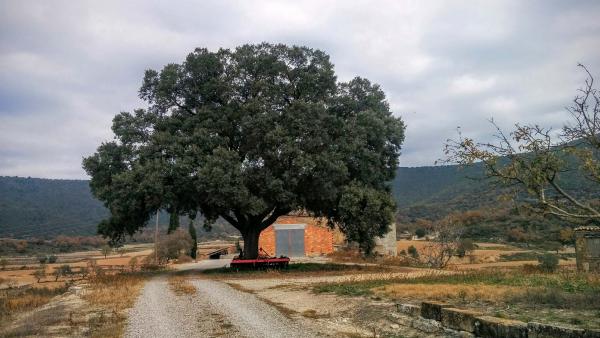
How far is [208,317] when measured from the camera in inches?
473

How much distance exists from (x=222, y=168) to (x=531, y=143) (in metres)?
16.4

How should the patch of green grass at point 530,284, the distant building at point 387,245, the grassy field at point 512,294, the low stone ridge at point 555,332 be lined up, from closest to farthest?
the low stone ridge at point 555,332 → the grassy field at point 512,294 → the patch of green grass at point 530,284 → the distant building at point 387,245

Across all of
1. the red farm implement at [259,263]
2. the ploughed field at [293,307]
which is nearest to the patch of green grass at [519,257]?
the red farm implement at [259,263]

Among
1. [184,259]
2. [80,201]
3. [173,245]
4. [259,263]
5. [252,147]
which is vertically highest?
[80,201]

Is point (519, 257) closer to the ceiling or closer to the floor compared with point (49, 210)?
closer to the floor

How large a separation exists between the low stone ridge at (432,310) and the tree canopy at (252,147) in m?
13.8

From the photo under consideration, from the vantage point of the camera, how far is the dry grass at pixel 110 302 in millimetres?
10973

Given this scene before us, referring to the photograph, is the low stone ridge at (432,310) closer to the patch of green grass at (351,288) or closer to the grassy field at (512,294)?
the grassy field at (512,294)

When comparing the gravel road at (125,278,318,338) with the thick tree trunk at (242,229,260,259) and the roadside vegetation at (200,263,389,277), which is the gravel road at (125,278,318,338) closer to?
the roadside vegetation at (200,263,389,277)

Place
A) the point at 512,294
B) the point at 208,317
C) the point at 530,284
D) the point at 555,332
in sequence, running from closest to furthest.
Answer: the point at 555,332
the point at 208,317
the point at 512,294
the point at 530,284

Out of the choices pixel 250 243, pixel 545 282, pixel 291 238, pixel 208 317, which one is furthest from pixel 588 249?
pixel 291 238

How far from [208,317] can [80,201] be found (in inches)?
4901

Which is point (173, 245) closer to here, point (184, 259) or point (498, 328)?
point (184, 259)

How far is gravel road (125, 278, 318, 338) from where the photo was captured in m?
10.2
